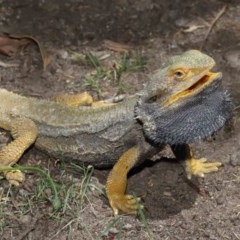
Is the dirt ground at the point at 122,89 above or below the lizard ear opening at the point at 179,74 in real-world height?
below

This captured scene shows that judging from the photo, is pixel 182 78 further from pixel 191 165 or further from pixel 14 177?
pixel 14 177

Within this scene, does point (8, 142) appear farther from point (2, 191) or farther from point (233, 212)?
point (233, 212)

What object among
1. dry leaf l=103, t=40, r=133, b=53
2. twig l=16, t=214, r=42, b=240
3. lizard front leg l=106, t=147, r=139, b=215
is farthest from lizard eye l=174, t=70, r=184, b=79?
dry leaf l=103, t=40, r=133, b=53

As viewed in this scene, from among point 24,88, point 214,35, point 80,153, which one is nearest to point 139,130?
point 80,153

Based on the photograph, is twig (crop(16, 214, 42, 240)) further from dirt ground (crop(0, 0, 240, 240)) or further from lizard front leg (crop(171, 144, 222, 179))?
lizard front leg (crop(171, 144, 222, 179))

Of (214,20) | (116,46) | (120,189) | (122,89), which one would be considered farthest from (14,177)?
(214,20)

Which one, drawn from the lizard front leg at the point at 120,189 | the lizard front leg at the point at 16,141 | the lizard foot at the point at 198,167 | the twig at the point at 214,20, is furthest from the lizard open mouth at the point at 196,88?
the twig at the point at 214,20

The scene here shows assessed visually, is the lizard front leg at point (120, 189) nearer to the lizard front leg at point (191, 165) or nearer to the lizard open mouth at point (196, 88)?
the lizard front leg at point (191, 165)
